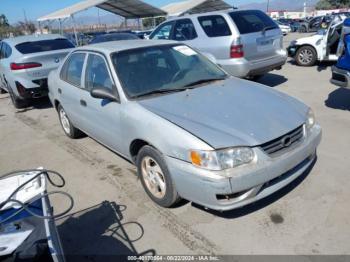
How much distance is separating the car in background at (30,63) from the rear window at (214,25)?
3.47 meters

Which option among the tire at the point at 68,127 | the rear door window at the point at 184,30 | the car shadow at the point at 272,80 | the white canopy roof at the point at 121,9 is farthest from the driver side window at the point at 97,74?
the white canopy roof at the point at 121,9

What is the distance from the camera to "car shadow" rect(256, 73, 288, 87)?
342 inches

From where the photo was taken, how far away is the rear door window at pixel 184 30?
27.1ft

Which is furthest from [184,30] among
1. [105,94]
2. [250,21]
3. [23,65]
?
[105,94]

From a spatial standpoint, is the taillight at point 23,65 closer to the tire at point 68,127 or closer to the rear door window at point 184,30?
the tire at point 68,127

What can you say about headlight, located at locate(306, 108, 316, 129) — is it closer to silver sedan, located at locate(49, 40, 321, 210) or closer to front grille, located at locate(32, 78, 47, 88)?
silver sedan, located at locate(49, 40, 321, 210)

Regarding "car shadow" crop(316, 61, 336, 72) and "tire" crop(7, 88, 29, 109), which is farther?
"car shadow" crop(316, 61, 336, 72)

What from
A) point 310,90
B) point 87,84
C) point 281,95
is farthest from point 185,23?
point 281,95

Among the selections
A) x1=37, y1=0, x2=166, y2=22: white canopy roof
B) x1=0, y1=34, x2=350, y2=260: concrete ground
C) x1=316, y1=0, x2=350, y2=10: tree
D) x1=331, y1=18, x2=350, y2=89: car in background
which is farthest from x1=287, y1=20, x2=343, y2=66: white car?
x1=316, y1=0, x2=350, y2=10: tree

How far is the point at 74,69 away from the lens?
501 centimetres

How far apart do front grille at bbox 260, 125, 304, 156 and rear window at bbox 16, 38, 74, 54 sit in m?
6.92

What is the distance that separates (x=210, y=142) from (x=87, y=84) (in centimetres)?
234

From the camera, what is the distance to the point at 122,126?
3740mm

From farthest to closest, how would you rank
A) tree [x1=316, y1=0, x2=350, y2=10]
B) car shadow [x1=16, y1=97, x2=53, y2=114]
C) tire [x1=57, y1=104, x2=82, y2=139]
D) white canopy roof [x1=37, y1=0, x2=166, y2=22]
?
1. tree [x1=316, y1=0, x2=350, y2=10]
2. white canopy roof [x1=37, y1=0, x2=166, y2=22]
3. car shadow [x1=16, y1=97, x2=53, y2=114]
4. tire [x1=57, y1=104, x2=82, y2=139]
